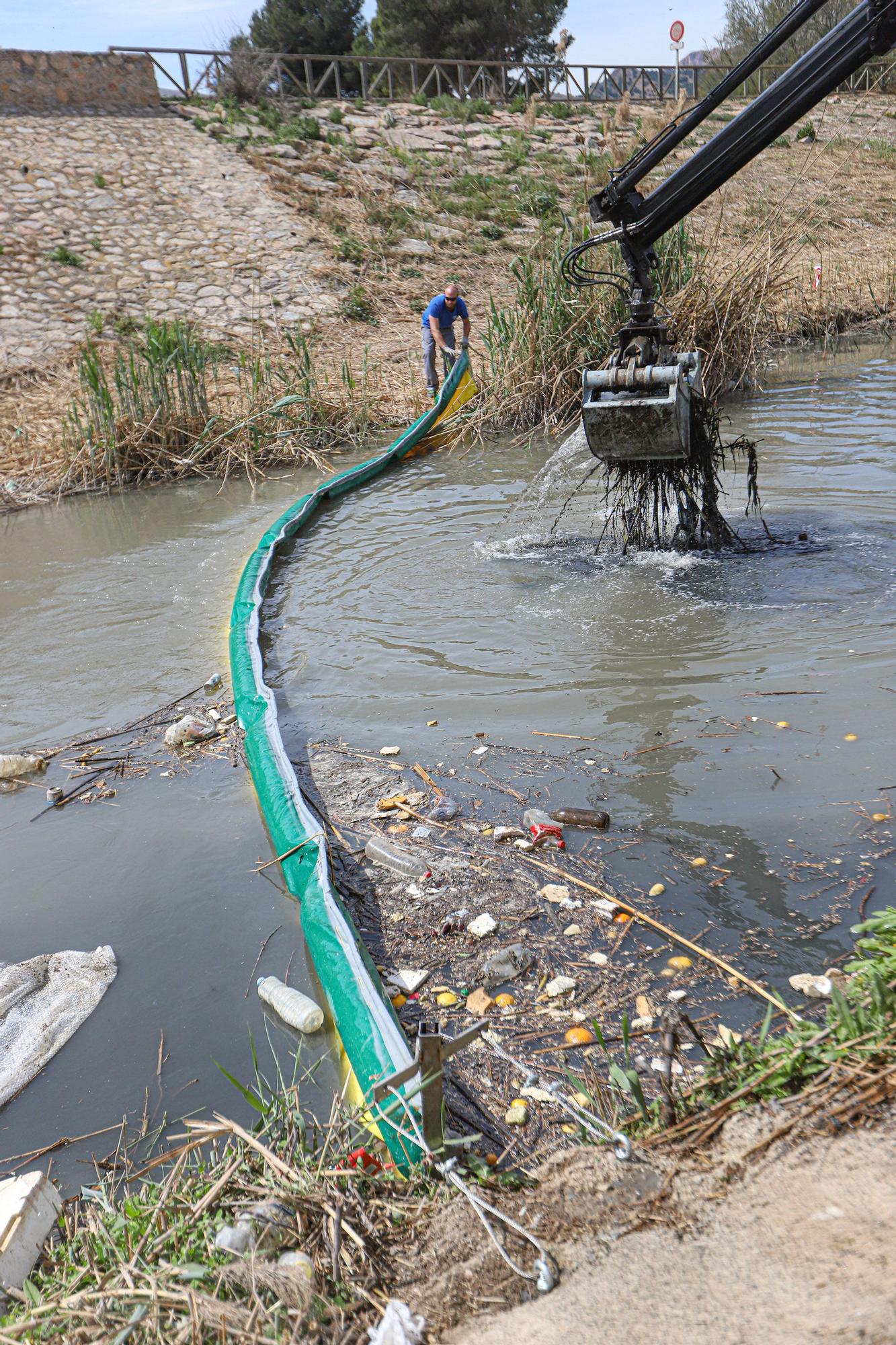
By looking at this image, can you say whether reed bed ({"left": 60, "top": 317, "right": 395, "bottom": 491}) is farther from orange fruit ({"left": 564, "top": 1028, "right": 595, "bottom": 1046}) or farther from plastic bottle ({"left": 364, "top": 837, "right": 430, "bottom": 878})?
orange fruit ({"left": 564, "top": 1028, "right": 595, "bottom": 1046})

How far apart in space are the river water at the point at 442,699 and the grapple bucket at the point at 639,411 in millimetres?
1041

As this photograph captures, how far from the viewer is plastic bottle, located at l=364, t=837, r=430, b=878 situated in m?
3.55

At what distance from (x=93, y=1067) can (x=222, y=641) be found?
370 cm

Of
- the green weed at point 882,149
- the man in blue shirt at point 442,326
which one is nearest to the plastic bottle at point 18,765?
→ the man in blue shirt at point 442,326

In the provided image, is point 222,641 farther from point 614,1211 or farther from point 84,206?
point 84,206

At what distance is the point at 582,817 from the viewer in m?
3.72

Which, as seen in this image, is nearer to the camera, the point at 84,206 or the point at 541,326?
the point at 541,326

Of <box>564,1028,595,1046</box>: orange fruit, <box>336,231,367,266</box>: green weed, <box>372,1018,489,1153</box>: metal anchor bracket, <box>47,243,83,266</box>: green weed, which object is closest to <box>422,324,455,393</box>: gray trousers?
<box>336,231,367,266</box>: green weed

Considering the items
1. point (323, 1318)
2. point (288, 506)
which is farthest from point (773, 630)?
point (288, 506)

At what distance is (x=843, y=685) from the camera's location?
181 inches

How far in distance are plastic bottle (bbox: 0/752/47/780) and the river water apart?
0.63 ft

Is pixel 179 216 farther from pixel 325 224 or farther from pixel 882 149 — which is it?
pixel 882 149

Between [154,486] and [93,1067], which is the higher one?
[154,486]

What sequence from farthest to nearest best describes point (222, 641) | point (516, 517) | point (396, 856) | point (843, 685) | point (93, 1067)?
1. point (516, 517)
2. point (222, 641)
3. point (843, 685)
4. point (396, 856)
5. point (93, 1067)
